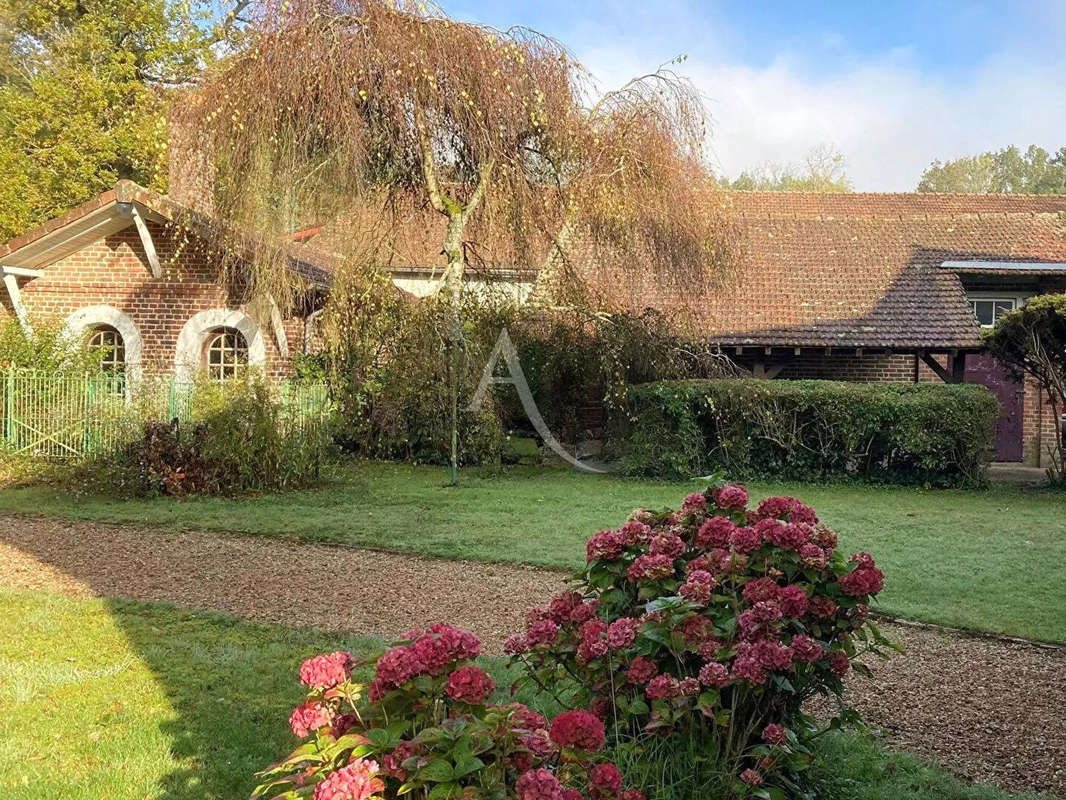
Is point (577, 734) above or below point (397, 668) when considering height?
below

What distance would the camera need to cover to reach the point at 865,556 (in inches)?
128

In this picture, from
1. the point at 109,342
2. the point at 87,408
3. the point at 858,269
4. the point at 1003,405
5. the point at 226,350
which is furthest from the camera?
the point at 858,269

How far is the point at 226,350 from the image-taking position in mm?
15898

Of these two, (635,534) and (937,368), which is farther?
(937,368)

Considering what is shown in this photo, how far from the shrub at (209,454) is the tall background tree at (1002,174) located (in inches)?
1792

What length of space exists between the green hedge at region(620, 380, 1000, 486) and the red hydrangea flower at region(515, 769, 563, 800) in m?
12.2

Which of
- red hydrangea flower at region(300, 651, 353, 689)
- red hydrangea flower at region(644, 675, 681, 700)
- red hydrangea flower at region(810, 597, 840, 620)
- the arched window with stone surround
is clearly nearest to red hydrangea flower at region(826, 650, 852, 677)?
red hydrangea flower at region(810, 597, 840, 620)

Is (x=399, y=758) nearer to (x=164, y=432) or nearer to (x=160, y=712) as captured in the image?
(x=160, y=712)

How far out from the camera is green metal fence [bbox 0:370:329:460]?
12742 millimetres

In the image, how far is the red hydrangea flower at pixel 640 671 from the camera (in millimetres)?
3023

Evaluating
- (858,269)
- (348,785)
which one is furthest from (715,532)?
(858,269)

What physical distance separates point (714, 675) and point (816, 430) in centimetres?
1213

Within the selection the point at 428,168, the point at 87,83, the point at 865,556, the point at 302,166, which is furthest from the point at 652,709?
the point at 87,83

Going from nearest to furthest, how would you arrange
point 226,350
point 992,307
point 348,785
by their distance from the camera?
point 348,785 → point 226,350 → point 992,307
